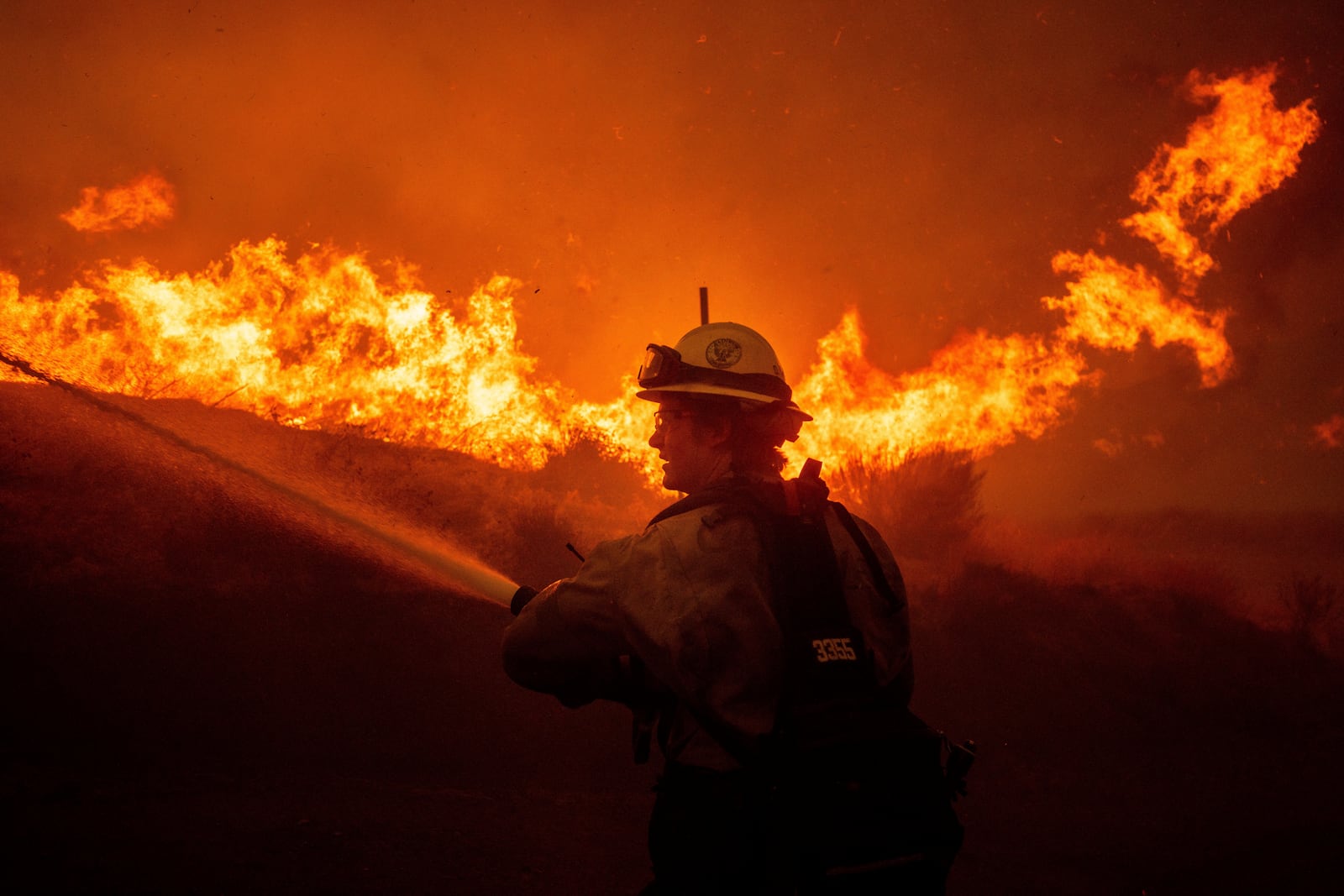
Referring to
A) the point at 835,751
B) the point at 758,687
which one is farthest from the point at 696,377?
the point at 835,751

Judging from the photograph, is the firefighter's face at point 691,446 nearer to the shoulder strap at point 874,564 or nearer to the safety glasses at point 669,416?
the safety glasses at point 669,416

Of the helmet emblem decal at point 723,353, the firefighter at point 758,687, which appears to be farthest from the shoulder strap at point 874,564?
the helmet emblem decal at point 723,353

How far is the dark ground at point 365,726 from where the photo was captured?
4.92 m

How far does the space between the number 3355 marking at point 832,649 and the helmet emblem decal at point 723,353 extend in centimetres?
142

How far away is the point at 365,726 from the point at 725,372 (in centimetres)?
555

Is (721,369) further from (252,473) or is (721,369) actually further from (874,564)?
(252,473)

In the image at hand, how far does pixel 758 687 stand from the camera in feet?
6.88

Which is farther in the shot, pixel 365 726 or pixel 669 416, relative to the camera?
pixel 365 726

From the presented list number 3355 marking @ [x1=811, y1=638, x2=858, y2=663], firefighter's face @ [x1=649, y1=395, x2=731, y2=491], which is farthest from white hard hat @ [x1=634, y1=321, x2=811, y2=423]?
number 3355 marking @ [x1=811, y1=638, x2=858, y2=663]

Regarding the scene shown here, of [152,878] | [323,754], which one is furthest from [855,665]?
[323,754]

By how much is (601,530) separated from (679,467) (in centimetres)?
995

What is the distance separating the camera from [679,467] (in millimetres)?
3035

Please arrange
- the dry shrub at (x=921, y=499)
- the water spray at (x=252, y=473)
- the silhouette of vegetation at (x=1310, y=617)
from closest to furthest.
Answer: the water spray at (x=252, y=473), the silhouette of vegetation at (x=1310, y=617), the dry shrub at (x=921, y=499)

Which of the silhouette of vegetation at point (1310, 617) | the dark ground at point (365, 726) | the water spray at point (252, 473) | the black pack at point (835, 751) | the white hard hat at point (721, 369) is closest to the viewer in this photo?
the black pack at point (835, 751)
